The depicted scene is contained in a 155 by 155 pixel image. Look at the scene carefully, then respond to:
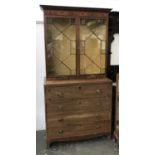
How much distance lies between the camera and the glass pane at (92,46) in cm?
240

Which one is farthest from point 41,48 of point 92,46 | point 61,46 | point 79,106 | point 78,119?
point 78,119

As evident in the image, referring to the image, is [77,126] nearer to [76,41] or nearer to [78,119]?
[78,119]

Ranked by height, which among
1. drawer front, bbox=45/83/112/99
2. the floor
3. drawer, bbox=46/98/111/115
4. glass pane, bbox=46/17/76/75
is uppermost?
glass pane, bbox=46/17/76/75

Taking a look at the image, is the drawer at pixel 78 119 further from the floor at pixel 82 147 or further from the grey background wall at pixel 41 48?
the grey background wall at pixel 41 48

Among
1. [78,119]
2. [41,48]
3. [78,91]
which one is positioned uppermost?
[41,48]

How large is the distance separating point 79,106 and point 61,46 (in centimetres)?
87

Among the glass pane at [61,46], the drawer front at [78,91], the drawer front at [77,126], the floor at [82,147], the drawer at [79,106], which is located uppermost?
the glass pane at [61,46]

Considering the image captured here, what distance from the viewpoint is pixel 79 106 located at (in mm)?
2340

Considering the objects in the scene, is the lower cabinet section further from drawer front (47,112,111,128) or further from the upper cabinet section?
the upper cabinet section

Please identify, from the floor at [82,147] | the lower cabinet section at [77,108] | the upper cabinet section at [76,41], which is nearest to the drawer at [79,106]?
the lower cabinet section at [77,108]

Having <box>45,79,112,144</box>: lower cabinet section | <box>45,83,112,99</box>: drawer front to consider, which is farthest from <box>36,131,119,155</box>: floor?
<box>45,83,112,99</box>: drawer front

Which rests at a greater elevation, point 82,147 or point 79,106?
point 79,106

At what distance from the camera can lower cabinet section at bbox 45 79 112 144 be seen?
2.26 m
